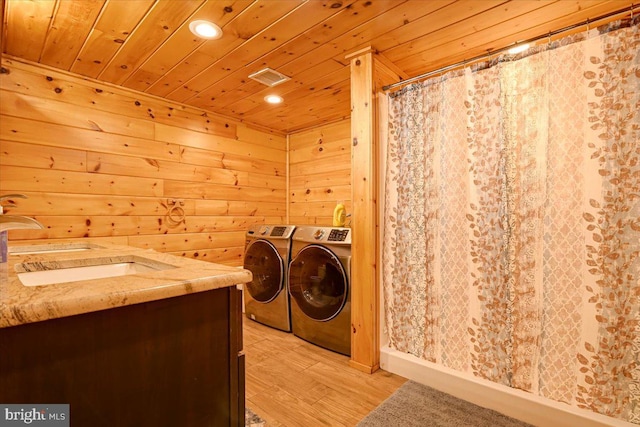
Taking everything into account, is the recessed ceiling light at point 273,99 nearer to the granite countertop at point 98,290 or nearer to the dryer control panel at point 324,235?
the dryer control panel at point 324,235

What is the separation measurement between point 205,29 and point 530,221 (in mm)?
2051

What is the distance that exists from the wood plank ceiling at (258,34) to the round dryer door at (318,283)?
55.8 inches

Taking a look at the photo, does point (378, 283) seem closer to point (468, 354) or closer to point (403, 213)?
point (403, 213)

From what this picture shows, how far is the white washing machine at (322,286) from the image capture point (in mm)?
2229

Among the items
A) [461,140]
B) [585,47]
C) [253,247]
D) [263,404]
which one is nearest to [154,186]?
[253,247]

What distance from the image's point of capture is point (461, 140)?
1.79 meters

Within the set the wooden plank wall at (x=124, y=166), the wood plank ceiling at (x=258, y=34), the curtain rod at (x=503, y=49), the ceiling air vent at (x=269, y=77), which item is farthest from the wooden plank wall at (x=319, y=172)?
the curtain rod at (x=503, y=49)

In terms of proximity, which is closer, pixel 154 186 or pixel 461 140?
pixel 461 140

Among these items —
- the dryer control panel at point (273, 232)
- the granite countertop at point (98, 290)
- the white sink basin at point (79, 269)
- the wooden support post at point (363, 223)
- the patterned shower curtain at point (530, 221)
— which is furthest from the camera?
the dryer control panel at point (273, 232)

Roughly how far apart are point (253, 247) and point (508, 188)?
2155mm

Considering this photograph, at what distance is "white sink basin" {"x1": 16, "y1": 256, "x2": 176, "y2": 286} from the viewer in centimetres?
108
